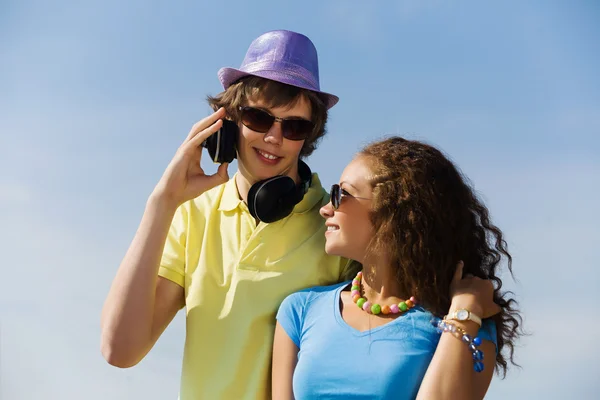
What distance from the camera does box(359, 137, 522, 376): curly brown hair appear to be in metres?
4.21

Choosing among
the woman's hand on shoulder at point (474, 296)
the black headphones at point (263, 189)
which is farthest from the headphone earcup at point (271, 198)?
the woman's hand on shoulder at point (474, 296)

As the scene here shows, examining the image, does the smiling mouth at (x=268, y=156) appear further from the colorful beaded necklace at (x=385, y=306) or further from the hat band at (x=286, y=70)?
the colorful beaded necklace at (x=385, y=306)

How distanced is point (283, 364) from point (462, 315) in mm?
1037

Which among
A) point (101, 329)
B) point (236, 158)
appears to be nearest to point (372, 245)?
point (236, 158)

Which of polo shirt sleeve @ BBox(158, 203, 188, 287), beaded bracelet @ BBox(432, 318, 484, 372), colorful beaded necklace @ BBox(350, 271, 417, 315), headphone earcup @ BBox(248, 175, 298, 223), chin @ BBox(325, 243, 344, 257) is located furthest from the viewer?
polo shirt sleeve @ BBox(158, 203, 188, 287)

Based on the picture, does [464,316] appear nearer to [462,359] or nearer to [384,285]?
[462,359]

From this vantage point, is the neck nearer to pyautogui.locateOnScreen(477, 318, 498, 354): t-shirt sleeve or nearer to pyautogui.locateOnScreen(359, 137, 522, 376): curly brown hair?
pyautogui.locateOnScreen(359, 137, 522, 376): curly brown hair

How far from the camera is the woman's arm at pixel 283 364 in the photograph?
4266 millimetres

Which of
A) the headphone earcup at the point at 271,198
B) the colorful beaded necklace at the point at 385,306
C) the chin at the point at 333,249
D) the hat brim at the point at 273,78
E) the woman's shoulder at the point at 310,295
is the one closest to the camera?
the colorful beaded necklace at the point at 385,306

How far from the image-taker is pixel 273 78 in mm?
4820

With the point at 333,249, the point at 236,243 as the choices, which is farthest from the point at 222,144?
the point at 333,249

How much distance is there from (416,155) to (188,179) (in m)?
1.33

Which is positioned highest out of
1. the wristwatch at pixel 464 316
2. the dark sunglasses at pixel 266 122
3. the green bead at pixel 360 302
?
the dark sunglasses at pixel 266 122

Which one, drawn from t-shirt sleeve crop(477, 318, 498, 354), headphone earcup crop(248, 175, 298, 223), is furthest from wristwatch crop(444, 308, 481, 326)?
headphone earcup crop(248, 175, 298, 223)
